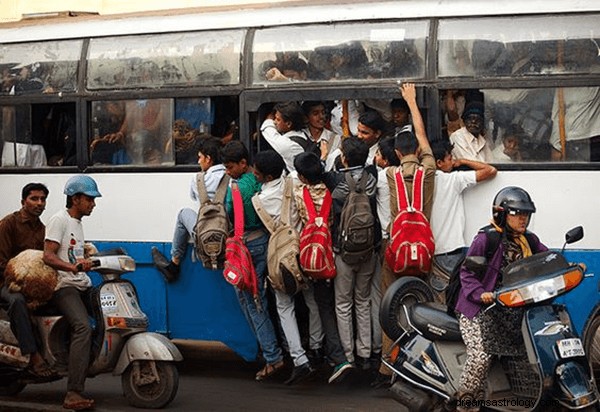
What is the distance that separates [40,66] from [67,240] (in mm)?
2351

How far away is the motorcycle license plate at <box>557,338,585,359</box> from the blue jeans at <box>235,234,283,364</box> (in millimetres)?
3022

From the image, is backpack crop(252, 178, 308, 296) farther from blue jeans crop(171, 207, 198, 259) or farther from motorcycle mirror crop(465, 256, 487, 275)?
motorcycle mirror crop(465, 256, 487, 275)

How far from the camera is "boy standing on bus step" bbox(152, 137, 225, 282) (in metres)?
9.91

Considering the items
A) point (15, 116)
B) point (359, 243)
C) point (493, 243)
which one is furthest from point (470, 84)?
point (15, 116)

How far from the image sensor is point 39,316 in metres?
9.15

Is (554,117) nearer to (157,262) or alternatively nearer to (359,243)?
(359,243)

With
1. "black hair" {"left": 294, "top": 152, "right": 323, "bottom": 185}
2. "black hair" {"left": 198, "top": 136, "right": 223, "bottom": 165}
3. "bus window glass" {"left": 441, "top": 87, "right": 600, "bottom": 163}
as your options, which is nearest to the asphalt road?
"black hair" {"left": 294, "top": 152, "right": 323, "bottom": 185}

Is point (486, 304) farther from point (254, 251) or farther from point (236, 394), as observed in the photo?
point (236, 394)

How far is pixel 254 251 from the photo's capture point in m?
9.83

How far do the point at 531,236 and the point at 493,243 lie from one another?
0.98 feet

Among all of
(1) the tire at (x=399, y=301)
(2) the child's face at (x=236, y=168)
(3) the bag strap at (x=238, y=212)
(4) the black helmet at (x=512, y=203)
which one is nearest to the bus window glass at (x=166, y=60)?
(2) the child's face at (x=236, y=168)

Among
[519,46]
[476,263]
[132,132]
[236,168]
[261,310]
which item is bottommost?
[261,310]

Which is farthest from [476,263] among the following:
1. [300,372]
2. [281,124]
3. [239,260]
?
[281,124]

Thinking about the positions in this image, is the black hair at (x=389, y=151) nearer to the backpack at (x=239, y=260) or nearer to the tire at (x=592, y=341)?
the backpack at (x=239, y=260)
